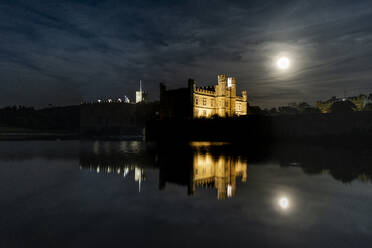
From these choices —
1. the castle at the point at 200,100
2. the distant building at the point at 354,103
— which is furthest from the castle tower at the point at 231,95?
the distant building at the point at 354,103

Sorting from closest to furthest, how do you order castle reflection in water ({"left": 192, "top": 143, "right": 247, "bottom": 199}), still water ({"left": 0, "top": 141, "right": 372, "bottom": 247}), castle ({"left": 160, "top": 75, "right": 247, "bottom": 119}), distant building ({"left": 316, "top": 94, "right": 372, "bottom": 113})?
still water ({"left": 0, "top": 141, "right": 372, "bottom": 247})
castle reflection in water ({"left": 192, "top": 143, "right": 247, "bottom": 199})
castle ({"left": 160, "top": 75, "right": 247, "bottom": 119})
distant building ({"left": 316, "top": 94, "right": 372, "bottom": 113})

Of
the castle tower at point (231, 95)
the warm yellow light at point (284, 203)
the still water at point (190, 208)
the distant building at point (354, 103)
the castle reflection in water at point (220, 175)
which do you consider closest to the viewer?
the still water at point (190, 208)

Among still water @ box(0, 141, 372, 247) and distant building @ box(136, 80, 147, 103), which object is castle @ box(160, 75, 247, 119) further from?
distant building @ box(136, 80, 147, 103)

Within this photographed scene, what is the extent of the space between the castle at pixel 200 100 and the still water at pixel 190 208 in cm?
4445

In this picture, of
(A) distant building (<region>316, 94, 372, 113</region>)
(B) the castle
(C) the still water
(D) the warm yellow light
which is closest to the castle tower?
(B) the castle

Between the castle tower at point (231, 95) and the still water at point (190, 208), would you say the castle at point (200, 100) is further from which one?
the still water at point (190, 208)

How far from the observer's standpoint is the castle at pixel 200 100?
62.0 metres

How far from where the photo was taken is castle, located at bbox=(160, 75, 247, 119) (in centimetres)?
6197

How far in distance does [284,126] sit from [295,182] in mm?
35372

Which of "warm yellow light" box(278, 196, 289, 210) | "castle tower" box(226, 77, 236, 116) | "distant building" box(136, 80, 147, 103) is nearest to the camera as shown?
"warm yellow light" box(278, 196, 289, 210)

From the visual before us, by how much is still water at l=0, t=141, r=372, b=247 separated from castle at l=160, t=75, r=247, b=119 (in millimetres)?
44451

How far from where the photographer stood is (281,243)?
699cm

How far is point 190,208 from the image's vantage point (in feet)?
34.1

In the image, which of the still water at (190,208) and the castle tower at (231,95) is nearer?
the still water at (190,208)
